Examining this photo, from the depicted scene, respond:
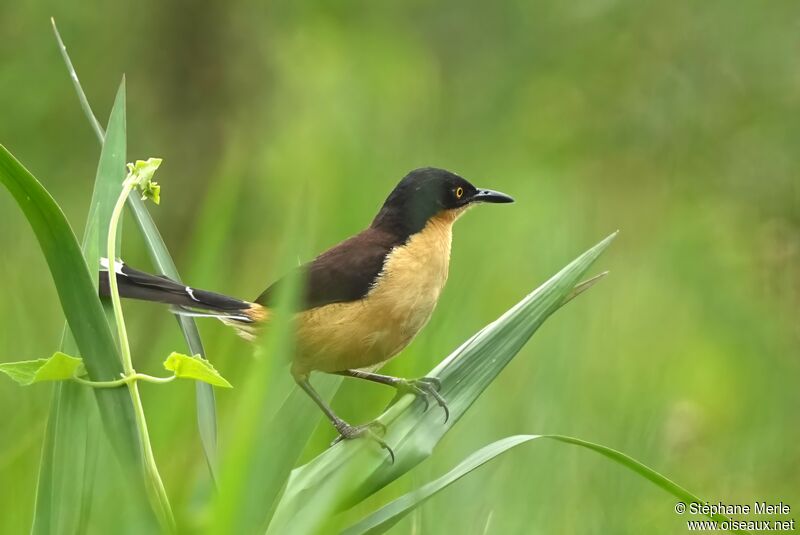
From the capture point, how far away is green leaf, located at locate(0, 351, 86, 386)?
1943mm

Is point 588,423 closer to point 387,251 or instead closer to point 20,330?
point 387,251

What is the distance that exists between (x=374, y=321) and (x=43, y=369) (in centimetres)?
146

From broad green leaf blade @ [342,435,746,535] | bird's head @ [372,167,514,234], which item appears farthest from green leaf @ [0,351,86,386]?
bird's head @ [372,167,514,234]

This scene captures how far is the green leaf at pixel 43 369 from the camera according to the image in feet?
6.38

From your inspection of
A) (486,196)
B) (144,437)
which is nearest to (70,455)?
(144,437)

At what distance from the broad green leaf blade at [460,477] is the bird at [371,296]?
74cm

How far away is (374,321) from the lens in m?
3.29

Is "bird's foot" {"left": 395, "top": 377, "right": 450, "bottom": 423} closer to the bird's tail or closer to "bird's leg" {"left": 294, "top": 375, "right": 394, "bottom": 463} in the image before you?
"bird's leg" {"left": 294, "top": 375, "right": 394, "bottom": 463}

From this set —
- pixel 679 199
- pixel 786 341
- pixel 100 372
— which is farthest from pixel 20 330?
pixel 679 199

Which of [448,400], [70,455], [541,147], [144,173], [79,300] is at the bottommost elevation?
[541,147]

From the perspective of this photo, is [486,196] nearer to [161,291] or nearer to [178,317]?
[161,291]

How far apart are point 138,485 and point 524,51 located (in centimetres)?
709

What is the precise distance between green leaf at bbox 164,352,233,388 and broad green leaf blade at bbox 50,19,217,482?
241mm

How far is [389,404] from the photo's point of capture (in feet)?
9.13
